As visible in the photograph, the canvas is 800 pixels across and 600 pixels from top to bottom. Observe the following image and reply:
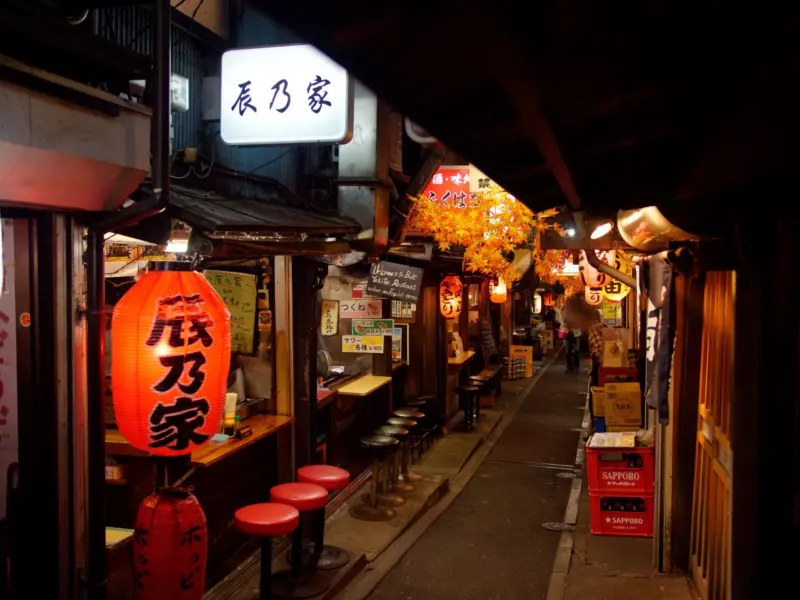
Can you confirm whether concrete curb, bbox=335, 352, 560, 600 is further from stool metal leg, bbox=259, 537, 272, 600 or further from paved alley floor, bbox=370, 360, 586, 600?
stool metal leg, bbox=259, 537, 272, 600

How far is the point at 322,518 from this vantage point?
376 inches

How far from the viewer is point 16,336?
527 centimetres

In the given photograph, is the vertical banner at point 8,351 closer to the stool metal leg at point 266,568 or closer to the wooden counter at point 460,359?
the stool metal leg at point 266,568

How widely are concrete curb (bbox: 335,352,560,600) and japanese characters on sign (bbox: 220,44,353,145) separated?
19.8ft

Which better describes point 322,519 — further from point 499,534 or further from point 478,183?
point 478,183

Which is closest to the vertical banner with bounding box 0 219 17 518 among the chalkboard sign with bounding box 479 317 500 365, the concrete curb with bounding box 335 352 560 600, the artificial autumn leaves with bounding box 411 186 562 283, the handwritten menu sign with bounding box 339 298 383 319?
the concrete curb with bounding box 335 352 560 600

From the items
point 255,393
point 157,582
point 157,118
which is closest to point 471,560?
point 255,393

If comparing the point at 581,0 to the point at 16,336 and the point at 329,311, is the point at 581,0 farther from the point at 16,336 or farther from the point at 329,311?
the point at 329,311

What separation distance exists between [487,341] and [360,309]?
1274 cm

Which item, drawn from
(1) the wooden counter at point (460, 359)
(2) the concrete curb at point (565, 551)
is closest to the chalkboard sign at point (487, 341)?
(1) the wooden counter at point (460, 359)

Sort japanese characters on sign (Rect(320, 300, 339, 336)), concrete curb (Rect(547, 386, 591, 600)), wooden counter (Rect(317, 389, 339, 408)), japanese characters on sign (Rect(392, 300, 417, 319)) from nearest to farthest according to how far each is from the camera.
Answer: concrete curb (Rect(547, 386, 591, 600)) < wooden counter (Rect(317, 389, 339, 408)) < japanese characters on sign (Rect(320, 300, 339, 336)) < japanese characters on sign (Rect(392, 300, 417, 319))

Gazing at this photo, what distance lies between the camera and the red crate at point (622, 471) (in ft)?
33.9

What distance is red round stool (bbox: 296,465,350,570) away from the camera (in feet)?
30.3

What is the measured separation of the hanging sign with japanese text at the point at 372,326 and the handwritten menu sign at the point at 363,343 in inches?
3.5
